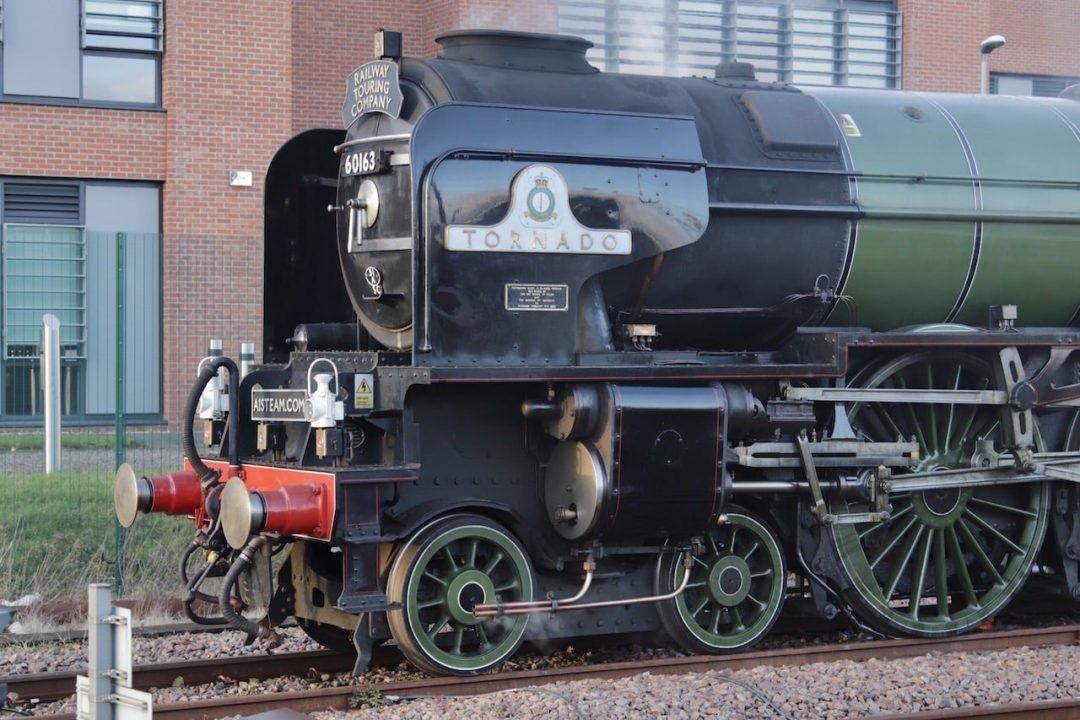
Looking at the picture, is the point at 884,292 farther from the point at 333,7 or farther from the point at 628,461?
the point at 333,7

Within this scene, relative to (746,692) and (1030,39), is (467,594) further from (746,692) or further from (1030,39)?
(1030,39)

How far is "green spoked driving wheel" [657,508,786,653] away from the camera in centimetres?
775

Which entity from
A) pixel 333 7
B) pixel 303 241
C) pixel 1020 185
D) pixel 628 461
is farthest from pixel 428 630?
pixel 333 7

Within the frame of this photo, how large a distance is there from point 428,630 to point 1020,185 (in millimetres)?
4416

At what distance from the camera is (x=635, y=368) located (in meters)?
7.26

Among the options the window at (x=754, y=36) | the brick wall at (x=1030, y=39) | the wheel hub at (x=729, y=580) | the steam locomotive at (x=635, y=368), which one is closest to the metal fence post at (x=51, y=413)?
the steam locomotive at (x=635, y=368)

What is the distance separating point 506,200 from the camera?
7062 millimetres

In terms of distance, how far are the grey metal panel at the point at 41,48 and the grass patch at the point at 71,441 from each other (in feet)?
24.2

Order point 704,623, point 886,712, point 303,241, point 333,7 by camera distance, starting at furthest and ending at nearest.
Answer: point 333,7 < point 303,241 < point 704,623 < point 886,712

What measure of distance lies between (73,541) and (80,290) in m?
4.63

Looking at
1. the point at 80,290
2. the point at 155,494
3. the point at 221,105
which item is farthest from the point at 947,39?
the point at 155,494

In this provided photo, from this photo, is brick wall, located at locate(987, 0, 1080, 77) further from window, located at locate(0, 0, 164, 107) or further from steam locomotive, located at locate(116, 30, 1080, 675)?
steam locomotive, located at locate(116, 30, 1080, 675)

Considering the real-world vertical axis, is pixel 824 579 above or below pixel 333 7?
below

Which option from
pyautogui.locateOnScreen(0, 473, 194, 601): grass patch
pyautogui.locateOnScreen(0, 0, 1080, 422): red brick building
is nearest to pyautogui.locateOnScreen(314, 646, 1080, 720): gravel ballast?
pyautogui.locateOnScreen(0, 473, 194, 601): grass patch
